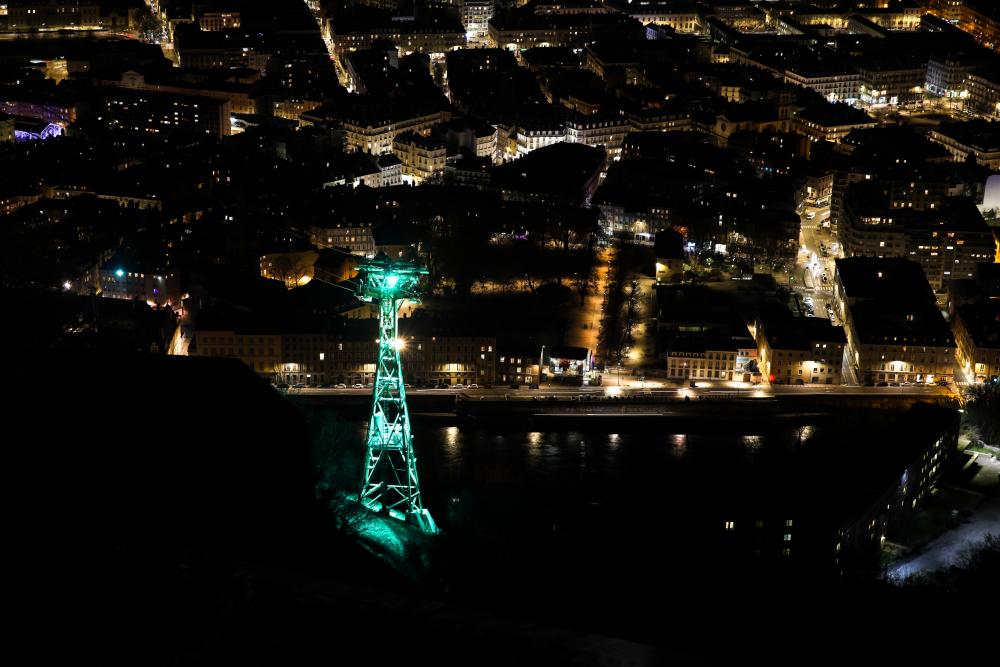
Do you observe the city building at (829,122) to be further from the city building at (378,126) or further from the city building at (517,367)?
the city building at (517,367)

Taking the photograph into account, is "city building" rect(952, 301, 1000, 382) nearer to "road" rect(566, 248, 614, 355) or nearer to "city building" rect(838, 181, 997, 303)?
"city building" rect(838, 181, 997, 303)

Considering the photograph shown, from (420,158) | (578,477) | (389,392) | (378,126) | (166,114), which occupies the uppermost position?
(166,114)

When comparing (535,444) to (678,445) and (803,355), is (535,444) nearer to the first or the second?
(678,445)

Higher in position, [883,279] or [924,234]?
[924,234]

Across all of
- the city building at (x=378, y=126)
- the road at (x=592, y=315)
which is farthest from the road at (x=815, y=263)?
the city building at (x=378, y=126)

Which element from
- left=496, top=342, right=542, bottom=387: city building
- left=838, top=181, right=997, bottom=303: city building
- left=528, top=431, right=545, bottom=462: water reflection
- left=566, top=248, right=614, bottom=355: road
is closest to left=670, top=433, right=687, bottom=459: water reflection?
left=528, top=431, right=545, bottom=462: water reflection

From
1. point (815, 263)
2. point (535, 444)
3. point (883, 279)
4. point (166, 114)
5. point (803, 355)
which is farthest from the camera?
point (166, 114)

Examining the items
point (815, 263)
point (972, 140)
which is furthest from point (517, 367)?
point (972, 140)

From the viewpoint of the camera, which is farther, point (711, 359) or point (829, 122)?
point (829, 122)

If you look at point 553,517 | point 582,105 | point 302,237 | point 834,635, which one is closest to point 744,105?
point 582,105
